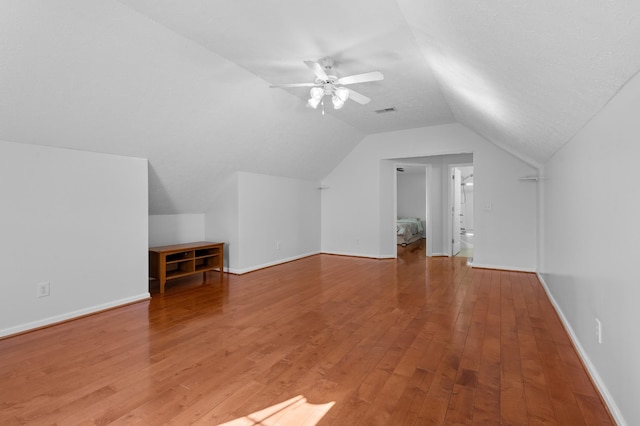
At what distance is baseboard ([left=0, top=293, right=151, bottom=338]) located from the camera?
2.87m

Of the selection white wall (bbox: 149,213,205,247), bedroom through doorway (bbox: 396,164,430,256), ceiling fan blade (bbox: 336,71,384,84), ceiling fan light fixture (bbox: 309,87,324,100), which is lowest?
white wall (bbox: 149,213,205,247)

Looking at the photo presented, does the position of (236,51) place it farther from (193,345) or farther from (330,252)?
(330,252)

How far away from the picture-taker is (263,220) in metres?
5.82

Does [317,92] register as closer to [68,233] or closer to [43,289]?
[68,233]

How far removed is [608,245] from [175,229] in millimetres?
5351

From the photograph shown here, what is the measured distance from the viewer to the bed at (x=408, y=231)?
8742mm

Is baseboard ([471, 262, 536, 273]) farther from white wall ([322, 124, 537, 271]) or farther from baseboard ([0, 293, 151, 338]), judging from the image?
baseboard ([0, 293, 151, 338])

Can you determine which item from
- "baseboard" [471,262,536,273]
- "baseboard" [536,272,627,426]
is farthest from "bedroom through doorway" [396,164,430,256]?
"baseboard" [536,272,627,426]

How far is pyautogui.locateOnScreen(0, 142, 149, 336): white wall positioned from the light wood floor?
26cm

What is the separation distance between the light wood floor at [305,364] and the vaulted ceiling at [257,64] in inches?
69.4

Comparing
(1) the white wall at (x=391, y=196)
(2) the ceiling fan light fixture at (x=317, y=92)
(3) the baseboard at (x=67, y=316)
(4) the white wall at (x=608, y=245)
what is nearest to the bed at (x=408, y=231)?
(1) the white wall at (x=391, y=196)

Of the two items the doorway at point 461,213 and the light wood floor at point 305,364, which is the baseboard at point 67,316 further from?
the doorway at point 461,213

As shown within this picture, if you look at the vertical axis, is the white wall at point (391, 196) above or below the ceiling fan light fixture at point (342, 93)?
below

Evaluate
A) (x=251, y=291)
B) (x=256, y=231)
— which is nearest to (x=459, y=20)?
(x=251, y=291)
